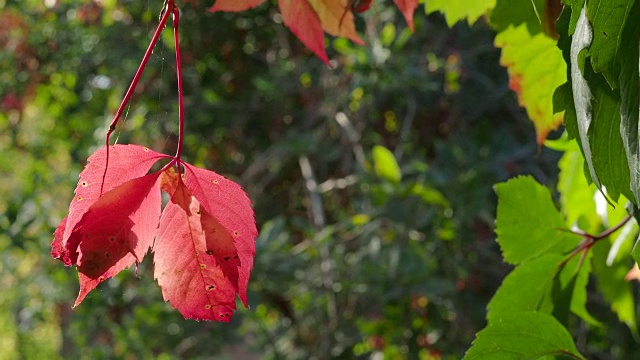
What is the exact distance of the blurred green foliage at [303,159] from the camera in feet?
6.70

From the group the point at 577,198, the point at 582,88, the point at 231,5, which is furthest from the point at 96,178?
the point at 577,198

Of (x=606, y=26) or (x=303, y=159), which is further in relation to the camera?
(x=303, y=159)

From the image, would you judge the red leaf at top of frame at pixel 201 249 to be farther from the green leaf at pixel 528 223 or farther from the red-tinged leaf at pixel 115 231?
the green leaf at pixel 528 223

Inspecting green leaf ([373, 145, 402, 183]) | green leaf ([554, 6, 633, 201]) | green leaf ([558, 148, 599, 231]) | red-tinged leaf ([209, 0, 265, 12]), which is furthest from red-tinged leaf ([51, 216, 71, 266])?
green leaf ([373, 145, 402, 183])

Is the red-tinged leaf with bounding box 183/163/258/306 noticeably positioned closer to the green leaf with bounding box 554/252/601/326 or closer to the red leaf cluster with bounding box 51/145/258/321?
the red leaf cluster with bounding box 51/145/258/321

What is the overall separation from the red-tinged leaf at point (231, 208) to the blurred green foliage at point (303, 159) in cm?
146

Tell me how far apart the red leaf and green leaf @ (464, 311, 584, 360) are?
0.72 feet

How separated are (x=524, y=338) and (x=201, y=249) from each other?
198mm

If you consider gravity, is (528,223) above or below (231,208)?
below

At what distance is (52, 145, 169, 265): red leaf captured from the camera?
17.6 inches

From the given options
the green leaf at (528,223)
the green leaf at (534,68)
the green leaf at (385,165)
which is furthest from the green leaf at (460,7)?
the green leaf at (385,165)

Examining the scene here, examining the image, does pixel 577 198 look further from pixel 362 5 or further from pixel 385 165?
pixel 385 165

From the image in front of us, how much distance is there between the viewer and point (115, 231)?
0.45m

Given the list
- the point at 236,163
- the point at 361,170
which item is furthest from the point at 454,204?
the point at 236,163
